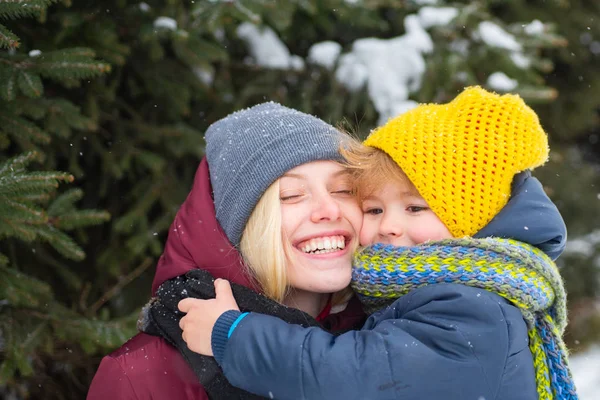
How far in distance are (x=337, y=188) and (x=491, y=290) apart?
0.78 m

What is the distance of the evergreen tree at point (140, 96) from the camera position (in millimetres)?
3121

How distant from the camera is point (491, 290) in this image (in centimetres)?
214

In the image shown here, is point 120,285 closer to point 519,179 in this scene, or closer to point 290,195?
point 290,195

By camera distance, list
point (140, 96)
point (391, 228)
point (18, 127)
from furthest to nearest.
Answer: point (140, 96)
point (18, 127)
point (391, 228)

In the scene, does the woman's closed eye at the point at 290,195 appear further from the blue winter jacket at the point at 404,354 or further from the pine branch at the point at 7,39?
the pine branch at the point at 7,39

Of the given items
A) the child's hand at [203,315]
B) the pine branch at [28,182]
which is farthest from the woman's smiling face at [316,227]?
the pine branch at [28,182]

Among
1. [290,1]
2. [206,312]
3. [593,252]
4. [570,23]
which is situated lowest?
[593,252]

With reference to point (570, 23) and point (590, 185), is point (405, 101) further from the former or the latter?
point (590, 185)

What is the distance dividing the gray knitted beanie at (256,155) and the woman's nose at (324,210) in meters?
0.17

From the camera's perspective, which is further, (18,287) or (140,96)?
(140,96)

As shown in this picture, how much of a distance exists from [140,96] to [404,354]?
2835 millimetres

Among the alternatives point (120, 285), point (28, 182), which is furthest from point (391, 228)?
point (120, 285)

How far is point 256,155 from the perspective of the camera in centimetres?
255

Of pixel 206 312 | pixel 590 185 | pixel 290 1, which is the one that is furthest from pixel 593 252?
pixel 206 312
